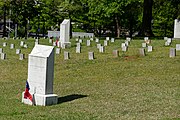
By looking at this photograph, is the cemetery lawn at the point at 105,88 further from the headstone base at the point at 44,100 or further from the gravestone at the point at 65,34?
the gravestone at the point at 65,34

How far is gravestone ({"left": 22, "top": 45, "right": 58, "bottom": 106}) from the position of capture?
1025cm

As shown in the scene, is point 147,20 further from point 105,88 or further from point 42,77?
point 42,77

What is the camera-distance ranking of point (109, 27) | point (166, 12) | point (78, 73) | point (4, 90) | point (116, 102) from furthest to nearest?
1. point (109, 27)
2. point (166, 12)
3. point (78, 73)
4. point (4, 90)
5. point (116, 102)

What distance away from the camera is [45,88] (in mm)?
10297

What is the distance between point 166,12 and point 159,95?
38.5 m

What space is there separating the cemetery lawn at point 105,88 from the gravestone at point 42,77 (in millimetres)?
239

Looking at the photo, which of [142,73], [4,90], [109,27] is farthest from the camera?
[109,27]

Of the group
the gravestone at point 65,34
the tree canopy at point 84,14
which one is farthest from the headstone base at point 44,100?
the tree canopy at point 84,14

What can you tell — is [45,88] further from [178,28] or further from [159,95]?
[178,28]

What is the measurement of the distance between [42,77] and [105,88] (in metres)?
2.06

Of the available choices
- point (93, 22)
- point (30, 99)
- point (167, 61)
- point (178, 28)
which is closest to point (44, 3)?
point (93, 22)

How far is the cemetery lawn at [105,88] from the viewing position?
912 centimetres

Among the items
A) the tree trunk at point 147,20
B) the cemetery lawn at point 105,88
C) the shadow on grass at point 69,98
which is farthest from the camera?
the tree trunk at point 147,20

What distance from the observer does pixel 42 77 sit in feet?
33.9
